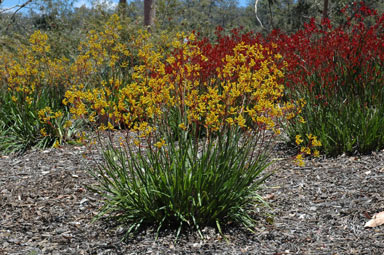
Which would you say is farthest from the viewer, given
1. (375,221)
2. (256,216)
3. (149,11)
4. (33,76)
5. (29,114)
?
(149,11)

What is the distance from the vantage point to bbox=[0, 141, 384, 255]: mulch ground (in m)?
3.11

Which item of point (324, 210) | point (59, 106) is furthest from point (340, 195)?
point (59, 106)

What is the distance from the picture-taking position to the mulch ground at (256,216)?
10.2 ft

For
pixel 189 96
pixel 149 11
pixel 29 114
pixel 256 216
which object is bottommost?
pixel 256 216

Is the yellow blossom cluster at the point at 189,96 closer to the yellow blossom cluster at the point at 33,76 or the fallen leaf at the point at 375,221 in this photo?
the fallen leaf at the point at 375,221

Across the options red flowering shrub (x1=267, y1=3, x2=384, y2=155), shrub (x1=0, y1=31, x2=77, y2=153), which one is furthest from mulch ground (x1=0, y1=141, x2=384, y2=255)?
shrub (x1=0, y1=31, x2=77, y2=153)

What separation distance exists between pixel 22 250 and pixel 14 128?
12.2 ft

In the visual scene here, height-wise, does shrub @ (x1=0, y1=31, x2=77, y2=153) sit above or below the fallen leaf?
above

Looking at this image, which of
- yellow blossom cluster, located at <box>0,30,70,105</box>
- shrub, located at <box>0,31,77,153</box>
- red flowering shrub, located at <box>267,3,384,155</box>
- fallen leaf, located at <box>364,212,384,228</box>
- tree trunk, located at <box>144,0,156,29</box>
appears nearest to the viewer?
fallen leaf, located at <box>364,212,384,228</box>

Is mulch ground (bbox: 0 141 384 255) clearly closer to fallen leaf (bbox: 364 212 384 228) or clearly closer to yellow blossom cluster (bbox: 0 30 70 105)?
fallen leaf (bbox: 364 212 384 228)

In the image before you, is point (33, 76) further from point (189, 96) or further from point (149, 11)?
point (149, 11)

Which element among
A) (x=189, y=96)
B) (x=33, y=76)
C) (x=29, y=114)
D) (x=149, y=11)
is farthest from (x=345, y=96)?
(x=149, y=11)

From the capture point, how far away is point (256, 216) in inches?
141

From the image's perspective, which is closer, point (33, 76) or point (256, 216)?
point (256, 216)
